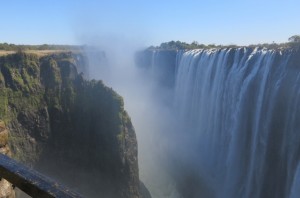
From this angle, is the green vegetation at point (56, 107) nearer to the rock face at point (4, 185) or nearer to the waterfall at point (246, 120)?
the waterfall at point (246, 120)

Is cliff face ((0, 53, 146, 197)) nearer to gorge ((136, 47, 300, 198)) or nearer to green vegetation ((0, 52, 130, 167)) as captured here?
green vegetation ((0, 52, 130, 167))

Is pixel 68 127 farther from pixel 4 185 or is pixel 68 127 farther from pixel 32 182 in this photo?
pixel 32 182

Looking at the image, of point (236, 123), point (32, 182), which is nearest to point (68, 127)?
point (236, 123)

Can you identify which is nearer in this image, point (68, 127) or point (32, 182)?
point (32, 182)

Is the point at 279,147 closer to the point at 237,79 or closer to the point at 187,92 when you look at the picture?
the point at 237,79

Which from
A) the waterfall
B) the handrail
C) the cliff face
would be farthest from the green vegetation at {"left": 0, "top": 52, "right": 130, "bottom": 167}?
the handrail

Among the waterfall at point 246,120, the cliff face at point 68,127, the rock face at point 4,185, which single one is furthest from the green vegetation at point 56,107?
the rock face at point 4,185
